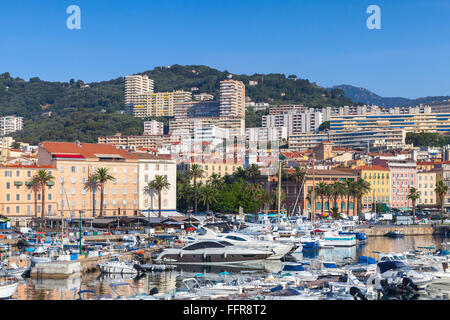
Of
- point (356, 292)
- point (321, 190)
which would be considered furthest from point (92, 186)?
point (356, 292)

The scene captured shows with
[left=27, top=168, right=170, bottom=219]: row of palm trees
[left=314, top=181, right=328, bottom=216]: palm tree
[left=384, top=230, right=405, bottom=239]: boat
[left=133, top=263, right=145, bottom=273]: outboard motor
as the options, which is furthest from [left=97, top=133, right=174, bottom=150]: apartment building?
[left=133, top=263, right=145, bottom=273]: outboard motor

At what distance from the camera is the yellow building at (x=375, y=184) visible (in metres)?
96.2

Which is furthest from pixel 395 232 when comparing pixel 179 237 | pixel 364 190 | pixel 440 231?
pixel 179 237

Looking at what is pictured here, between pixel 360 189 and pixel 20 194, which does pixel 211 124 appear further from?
pixel 20 194

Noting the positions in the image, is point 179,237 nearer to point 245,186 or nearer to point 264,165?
point 245,186

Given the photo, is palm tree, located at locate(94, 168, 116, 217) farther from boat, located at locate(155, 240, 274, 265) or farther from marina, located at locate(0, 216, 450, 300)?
boat, located at locate(155, 240, 274, 265)

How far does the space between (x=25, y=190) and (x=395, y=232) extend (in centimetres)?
3691

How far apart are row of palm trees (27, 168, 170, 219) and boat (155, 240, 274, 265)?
22.7 m

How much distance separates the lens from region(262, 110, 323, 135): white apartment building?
7421 inches

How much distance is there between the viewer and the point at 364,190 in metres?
90.6

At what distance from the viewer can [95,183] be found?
65.7 m

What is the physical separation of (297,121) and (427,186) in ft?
295
